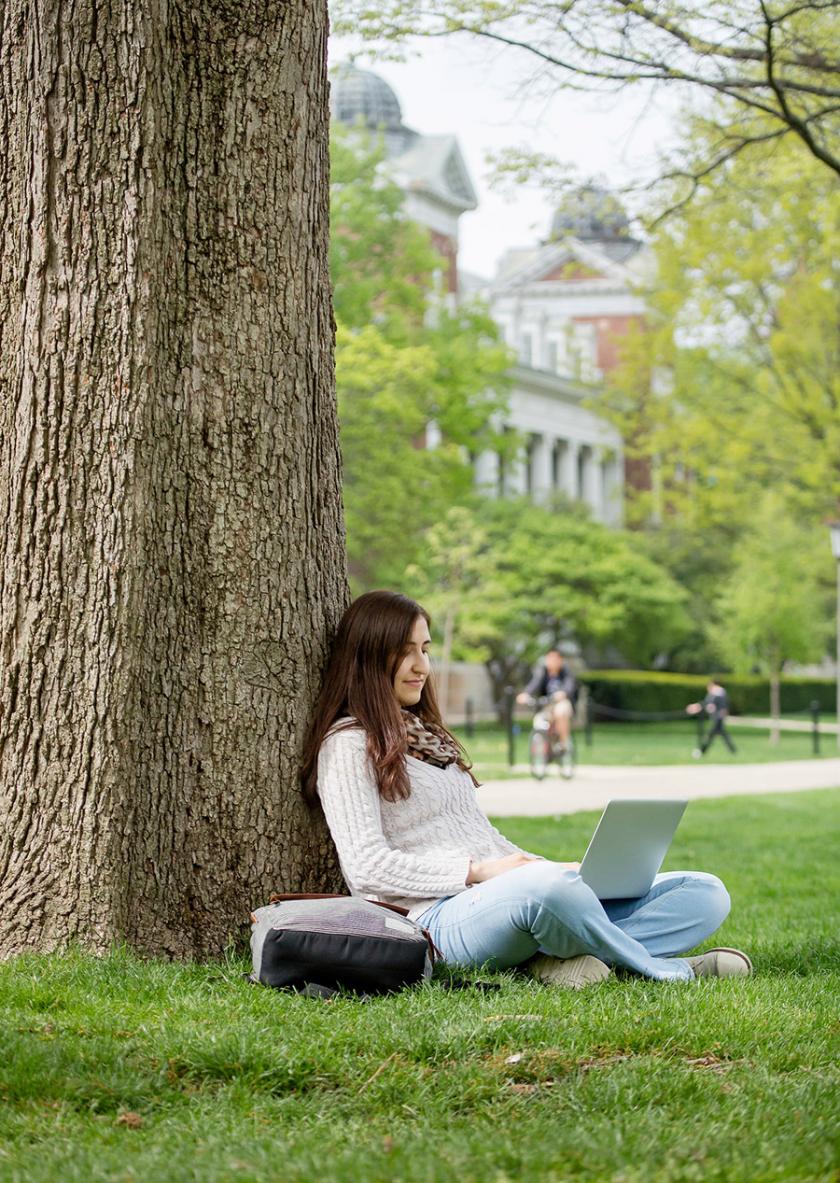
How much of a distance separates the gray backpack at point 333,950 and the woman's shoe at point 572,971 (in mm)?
535

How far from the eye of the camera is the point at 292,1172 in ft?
10.7

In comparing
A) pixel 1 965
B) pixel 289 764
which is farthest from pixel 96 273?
pixel 1 965

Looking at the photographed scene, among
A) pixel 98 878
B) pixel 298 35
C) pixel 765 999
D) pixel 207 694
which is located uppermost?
pixel 298 35

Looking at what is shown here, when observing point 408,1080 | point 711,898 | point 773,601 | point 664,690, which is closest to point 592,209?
point 711,898

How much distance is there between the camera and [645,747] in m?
31.2

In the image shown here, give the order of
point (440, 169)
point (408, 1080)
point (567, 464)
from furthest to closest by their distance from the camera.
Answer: point (567, 464), point (440, 169), point (408, 1080)

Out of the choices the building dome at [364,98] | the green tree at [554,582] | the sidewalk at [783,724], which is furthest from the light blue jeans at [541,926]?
the building dome at [364,98]

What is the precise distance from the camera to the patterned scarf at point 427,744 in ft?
18.5

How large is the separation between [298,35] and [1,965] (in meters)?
3.28

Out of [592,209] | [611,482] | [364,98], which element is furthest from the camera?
[611,482]

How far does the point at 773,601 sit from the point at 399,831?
33.1 meters

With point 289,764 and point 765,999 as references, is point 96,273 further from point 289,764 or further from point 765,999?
point 765,999

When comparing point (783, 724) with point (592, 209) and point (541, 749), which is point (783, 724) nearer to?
point (541, 749)

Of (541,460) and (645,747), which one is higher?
(541,460)
